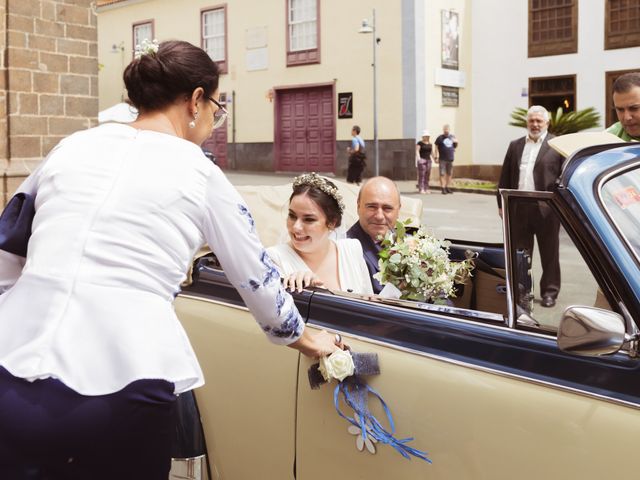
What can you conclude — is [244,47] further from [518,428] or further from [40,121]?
[518,428]

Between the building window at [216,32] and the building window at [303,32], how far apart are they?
3.16 metres

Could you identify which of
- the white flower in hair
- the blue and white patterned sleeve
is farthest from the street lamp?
the blue and white patterned sleeve

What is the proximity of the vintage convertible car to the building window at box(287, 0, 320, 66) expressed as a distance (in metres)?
23.5

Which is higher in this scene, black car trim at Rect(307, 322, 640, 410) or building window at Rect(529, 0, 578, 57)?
building window at Rect(529, 0, 578, 57)

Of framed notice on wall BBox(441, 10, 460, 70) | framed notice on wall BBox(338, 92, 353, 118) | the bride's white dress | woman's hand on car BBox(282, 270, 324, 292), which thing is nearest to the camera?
woman's hand on car BBox(282, 270, 324, 292)

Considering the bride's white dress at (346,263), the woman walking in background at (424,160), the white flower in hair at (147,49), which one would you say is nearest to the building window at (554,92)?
the woman walking in background at (424,160)

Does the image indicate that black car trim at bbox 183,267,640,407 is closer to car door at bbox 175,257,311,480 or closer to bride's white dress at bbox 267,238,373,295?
car door at bbox 175,257,311,480

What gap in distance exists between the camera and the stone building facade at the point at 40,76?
429 inches

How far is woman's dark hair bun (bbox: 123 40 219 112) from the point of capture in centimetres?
212

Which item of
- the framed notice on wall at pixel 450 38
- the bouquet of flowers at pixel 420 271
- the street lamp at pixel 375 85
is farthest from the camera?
the framed notice on wall at pixel 450 38

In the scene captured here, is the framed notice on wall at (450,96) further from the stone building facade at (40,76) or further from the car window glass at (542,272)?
the car window glass at (542,272)

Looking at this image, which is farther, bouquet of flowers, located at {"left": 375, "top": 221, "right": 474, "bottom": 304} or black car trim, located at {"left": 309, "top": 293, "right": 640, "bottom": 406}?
bouquet of flowers, located at {"left": 375, "top": 221, "right": 474, "bottom": 304}

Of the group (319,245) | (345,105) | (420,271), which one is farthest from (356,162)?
(420,271)

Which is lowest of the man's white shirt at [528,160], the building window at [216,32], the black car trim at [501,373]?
the black car trim at [501,373]
